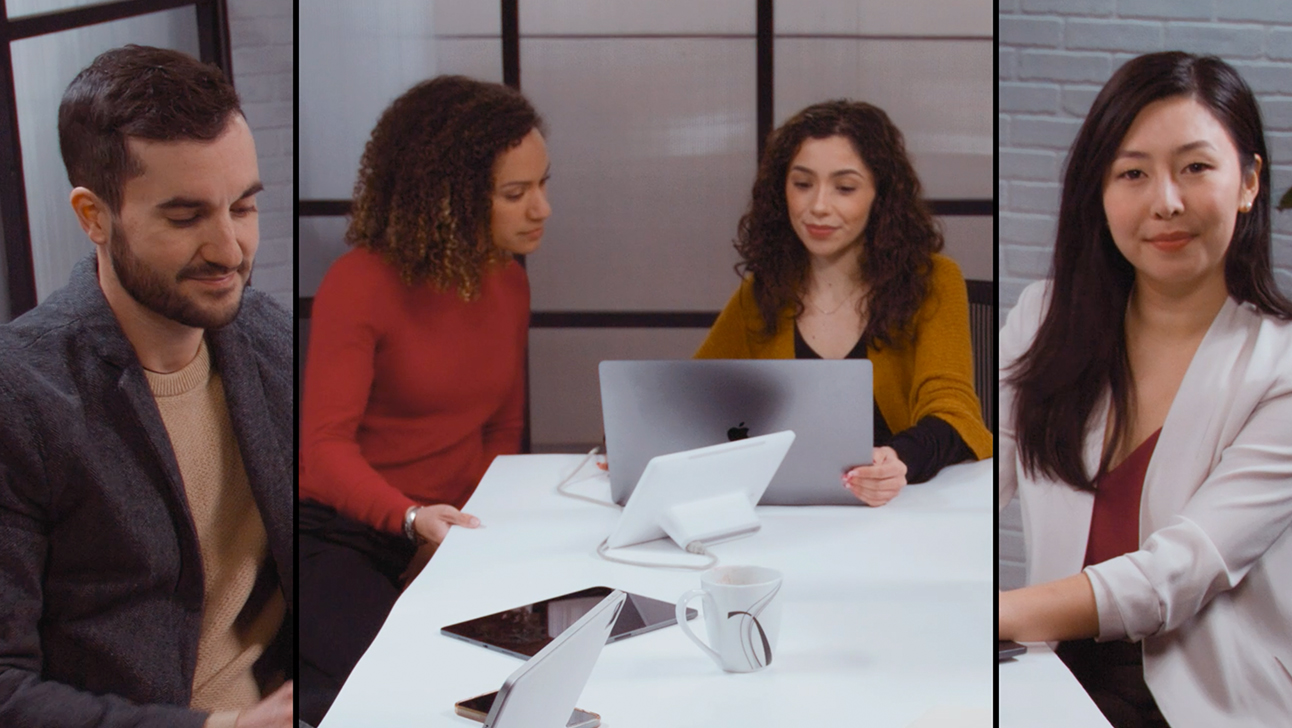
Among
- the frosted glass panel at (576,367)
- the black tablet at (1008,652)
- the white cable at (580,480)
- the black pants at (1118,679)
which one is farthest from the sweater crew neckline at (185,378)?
the black pants at (1118,679)

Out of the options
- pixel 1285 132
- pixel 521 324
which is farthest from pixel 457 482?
pixel 1285 132

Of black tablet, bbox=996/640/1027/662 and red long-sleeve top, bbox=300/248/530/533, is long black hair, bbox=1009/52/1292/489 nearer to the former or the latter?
black tablet, bbox=996/640/1027/662

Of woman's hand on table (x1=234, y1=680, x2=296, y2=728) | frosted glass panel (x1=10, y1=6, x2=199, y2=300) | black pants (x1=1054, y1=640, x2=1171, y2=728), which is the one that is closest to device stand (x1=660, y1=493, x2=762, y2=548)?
black pants (x1=1054, y1=640, x2=1171, y2=728)

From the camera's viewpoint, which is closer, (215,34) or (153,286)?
(153,286)

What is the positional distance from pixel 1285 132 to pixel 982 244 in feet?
2.35

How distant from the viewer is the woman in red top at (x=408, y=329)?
7.23 feet

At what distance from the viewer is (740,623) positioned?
1221mm

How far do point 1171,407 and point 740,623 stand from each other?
827mm

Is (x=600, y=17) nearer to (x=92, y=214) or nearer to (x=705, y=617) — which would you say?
(x=92, y=214)

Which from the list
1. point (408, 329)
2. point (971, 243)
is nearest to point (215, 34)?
point (408, 329)

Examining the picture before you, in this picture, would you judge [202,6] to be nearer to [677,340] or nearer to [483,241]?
[483,241]

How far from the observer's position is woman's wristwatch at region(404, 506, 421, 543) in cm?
208

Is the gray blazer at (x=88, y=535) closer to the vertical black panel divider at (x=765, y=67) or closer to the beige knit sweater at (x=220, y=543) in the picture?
the beige knit sweater at (x=220, y=543)

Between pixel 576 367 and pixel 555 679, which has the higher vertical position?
pixel 576 367
